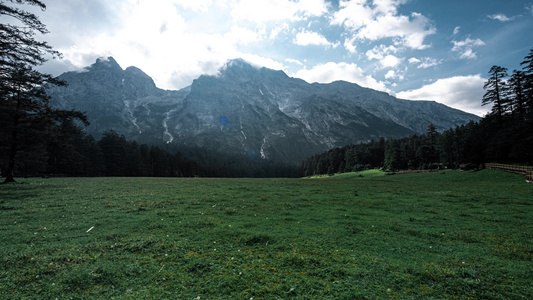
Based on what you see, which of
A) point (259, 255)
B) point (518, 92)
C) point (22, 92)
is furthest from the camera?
point (518, 92)

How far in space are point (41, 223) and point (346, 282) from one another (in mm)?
16016

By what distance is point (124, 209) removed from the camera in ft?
54.9

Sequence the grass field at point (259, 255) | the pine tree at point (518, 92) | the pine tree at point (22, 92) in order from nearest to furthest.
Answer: the grass field at point (259, 255) < the pine tree at point (22, 92) < the pine tree at point (518, 92)

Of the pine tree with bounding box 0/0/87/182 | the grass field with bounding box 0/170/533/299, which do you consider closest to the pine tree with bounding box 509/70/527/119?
the grass field with bounding box 0/170/533/299

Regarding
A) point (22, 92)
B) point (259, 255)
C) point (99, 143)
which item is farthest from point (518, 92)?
point (99, 143)

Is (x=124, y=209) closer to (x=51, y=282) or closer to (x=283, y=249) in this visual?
(x=51, y=282)

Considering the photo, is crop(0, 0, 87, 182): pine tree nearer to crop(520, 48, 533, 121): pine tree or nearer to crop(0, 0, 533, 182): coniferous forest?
crop(0, 0, 533, 182): coniferous forest

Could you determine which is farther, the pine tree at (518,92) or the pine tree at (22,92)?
the pine tree at (518,92)

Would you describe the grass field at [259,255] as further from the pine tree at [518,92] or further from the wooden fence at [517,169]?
the pine tree at [518,92]

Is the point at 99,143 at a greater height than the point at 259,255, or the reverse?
the point at 99,143

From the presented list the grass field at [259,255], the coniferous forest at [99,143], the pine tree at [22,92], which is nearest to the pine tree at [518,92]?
the coniferous forest at [99,143]

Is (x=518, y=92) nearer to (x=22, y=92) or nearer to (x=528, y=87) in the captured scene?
(x=528, y=87)

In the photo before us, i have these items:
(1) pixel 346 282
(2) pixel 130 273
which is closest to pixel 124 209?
(2) pixel 130 273

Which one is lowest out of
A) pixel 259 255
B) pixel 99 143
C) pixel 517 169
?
pixel 259 255
